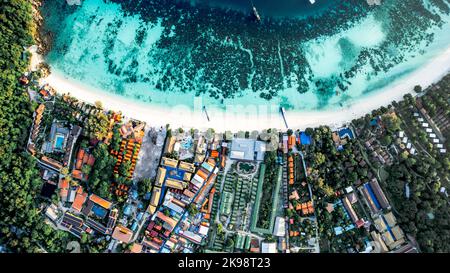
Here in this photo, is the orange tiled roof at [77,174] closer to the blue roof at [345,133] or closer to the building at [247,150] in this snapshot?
the building at [247,150]

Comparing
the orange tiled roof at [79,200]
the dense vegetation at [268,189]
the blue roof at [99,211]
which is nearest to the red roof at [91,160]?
the orange tiled roof at [79,200]

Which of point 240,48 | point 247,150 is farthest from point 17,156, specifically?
point 240,48

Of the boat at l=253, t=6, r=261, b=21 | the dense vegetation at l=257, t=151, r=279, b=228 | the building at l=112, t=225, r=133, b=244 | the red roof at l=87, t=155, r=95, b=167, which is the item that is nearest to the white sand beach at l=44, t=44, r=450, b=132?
the dense vegetation at l=257, t=151, r=279, b=228

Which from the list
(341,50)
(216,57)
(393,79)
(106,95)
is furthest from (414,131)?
(106,95)

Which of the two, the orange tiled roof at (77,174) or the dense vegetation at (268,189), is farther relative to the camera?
the dense vegetation at (268,189)

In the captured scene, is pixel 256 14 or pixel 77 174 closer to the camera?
pixel 77 174

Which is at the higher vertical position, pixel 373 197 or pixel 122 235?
pixel 373 197

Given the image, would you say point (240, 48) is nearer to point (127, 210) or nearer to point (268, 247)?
point (127, 210)
